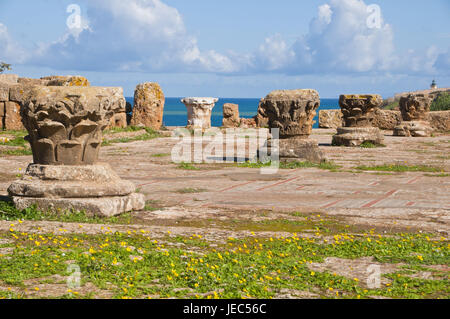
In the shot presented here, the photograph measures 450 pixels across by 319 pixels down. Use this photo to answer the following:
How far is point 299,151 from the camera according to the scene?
12102 mm

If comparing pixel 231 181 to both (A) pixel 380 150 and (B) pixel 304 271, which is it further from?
(A) pixel 380 150

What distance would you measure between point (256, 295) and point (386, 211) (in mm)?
3806

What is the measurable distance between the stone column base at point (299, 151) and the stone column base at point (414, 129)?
970cm

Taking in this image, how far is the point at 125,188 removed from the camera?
6691mm

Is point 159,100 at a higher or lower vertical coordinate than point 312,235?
higher

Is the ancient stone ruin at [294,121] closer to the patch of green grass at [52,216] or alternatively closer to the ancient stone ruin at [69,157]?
the ancient stone ruin at [69,157]

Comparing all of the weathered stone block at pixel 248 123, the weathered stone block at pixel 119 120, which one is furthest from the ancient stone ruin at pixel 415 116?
the weathered stone block at pixel 119 120

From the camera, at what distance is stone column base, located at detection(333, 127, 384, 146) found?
54.7ft

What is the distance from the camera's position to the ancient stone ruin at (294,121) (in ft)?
39.7

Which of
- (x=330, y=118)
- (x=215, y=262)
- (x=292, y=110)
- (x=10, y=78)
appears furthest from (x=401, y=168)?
(x=330, y=118)

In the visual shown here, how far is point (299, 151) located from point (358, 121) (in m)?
5.48

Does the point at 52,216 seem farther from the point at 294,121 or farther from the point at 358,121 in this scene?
the point at 358,121

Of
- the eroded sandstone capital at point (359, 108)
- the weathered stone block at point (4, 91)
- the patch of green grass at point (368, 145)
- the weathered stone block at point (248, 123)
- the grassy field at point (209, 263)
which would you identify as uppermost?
the weathered stone block at point (4, 91)
